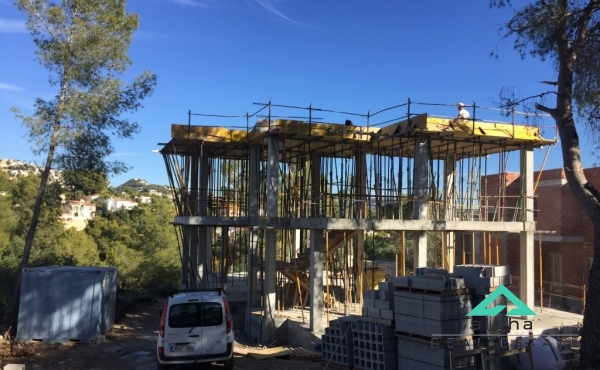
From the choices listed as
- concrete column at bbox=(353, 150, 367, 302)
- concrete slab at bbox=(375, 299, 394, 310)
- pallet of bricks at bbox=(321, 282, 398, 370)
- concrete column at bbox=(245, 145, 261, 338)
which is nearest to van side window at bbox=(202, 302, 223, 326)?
pallet of bricks at bbox=(321, 282, 398, 370)

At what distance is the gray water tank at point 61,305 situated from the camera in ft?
42.1

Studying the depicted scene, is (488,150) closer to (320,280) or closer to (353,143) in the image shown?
(353,143)

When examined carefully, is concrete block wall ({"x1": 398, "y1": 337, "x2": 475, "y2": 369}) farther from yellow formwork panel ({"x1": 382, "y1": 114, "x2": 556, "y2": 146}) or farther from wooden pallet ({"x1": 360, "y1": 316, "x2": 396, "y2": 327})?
yellow formwork panel ({"x1": 382, "y1": 114, "x2": 556, "y2": 146})

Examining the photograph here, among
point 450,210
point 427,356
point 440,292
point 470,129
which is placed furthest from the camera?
point 450,210

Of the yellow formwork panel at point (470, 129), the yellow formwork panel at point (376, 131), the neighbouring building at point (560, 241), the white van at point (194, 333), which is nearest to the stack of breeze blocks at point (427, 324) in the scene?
the white van at point (194, 333)

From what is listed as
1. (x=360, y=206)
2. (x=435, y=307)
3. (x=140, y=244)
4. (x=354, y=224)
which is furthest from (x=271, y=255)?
(x=140, y=244)

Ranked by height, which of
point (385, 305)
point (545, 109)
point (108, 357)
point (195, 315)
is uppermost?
point (545, 109)

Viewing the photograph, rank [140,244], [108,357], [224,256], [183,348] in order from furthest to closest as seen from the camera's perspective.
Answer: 1. [140,244]
2. [224,256]
3. [108,357]
4. [183,348]

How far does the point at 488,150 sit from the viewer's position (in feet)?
57.6

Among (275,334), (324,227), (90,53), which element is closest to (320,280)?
(324,227)

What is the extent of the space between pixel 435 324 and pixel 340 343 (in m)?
2.51

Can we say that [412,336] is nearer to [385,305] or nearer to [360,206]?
[385,305]

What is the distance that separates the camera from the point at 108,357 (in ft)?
38.9

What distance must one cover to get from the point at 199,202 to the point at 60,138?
16.6 ft
